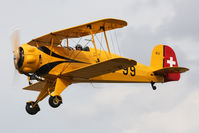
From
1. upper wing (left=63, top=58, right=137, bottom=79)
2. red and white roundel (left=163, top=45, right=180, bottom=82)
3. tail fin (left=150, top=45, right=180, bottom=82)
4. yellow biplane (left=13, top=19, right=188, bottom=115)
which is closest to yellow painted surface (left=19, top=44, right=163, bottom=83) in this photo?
yellow biplane (left=13, top=19, right=188, bottom=115)

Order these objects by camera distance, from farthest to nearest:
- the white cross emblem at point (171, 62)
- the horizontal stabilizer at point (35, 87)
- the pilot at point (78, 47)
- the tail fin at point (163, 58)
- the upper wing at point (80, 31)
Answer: the white cross emblem at point (171, 62) → the tail fin at point (163, 58) → the horizontal stabilizer at point (35, 87) → the pilot at point (78, 47) → the upper wing at point (80, 31)

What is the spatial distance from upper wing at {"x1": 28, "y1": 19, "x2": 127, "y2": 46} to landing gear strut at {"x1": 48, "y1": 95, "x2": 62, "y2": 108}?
2.39 m

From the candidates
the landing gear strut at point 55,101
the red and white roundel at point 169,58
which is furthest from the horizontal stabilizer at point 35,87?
the red and white roundel at point 169,58

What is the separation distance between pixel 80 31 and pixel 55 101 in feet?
9.22

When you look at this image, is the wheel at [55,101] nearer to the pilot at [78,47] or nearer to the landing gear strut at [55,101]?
the landing gear strut at [55,101]

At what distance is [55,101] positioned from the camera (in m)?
14.7

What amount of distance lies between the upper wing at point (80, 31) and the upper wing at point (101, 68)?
1.49 metres

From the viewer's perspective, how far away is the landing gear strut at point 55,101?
47.9 ft

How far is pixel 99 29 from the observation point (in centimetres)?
1530

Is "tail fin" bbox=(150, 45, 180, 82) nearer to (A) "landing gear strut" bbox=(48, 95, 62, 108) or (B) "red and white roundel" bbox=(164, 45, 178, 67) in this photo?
(B) "red and white roundel" bbox=(164, 45, 178, 67)

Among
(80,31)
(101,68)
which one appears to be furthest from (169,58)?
(101,68)

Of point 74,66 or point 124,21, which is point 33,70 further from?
point 124,21

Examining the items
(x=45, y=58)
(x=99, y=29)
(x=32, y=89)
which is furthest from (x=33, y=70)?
(x=32, y=89)

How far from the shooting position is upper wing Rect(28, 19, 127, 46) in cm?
1457
